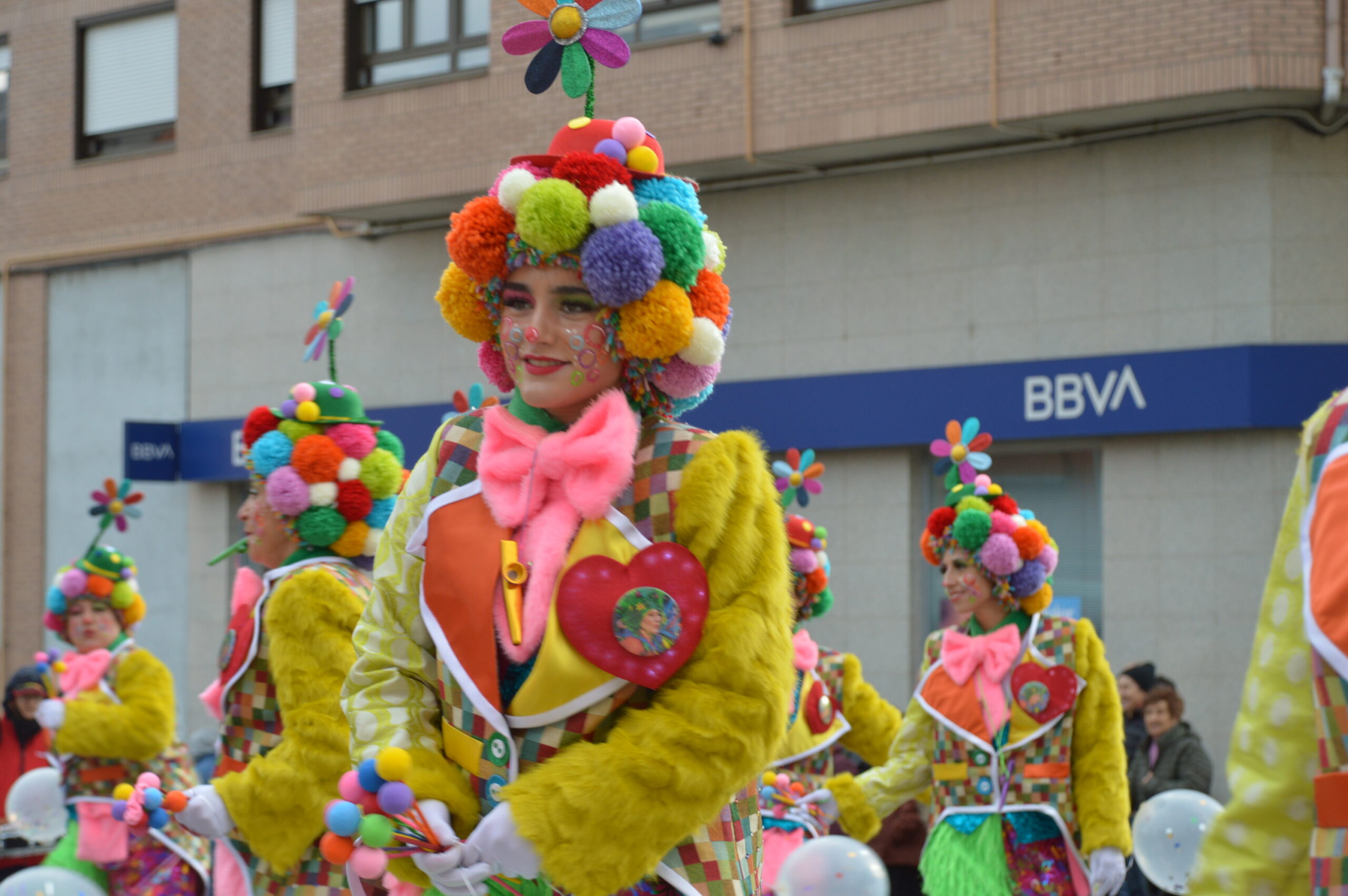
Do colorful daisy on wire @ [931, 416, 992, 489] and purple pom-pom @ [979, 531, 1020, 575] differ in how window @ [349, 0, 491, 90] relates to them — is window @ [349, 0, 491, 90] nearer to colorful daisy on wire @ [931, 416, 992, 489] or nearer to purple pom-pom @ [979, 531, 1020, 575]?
colorful daisy on wire @ [931, 416, 992, 489]

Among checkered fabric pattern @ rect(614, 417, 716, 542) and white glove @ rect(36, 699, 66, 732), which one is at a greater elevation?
checkered fabric pattern @ rect(614, 417, 716, 542)

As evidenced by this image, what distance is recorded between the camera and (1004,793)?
6.89 meters

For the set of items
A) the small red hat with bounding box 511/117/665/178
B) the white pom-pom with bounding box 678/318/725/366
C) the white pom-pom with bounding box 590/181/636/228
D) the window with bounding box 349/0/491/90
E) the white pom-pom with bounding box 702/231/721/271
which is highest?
the window with bounding box 349/0/491/90

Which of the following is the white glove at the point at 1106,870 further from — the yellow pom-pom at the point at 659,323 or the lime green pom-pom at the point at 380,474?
the yellow pom-pom at the point at 659,323

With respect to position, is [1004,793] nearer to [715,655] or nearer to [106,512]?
[715,655]

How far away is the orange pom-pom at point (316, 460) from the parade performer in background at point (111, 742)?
6.24ft

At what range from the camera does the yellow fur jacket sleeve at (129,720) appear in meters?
7.25

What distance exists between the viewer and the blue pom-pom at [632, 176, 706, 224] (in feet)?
11.1

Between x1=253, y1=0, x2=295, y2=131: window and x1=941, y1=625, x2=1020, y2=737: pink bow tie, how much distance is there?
36.9 feet

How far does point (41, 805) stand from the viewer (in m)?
7.70

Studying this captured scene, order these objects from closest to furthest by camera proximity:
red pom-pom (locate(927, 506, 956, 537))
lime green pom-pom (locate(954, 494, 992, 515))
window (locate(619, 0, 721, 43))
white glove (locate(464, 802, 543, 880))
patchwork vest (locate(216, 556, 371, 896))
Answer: white glove (locate(464, 802, 543, 880)) < patchwork vest (locate(216, 556, 371, 896)) < lime green pom-pom (locate(954, 494, 992, 515)) < red pom-pom (locate(927, 506, 956, 537)) < window (locate(619, 0, 721, 43))

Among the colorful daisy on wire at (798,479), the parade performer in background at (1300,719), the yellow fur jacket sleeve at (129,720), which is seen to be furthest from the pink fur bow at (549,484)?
the colorful daisy on wire at (798,479)

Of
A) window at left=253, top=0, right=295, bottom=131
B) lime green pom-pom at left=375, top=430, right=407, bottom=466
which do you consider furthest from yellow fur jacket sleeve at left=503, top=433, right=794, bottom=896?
window at left=253, top=0, right=295, bottom=131

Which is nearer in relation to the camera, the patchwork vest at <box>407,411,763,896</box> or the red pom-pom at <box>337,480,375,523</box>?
the patchwork vest at <box>407,411,763,896</box>
